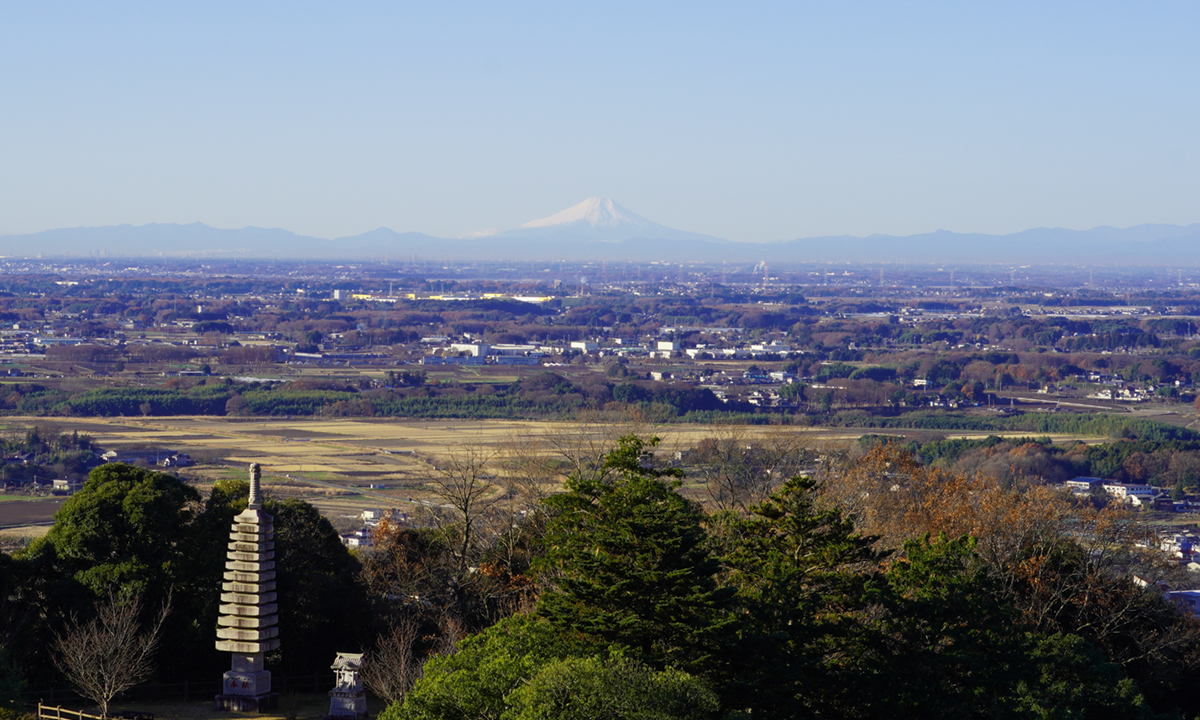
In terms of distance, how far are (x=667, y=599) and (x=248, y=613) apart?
8140 mm

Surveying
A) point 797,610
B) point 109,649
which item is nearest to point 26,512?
point 109,649

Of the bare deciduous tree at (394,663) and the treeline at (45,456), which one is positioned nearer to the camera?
the bare deciduous tree at (394,663)

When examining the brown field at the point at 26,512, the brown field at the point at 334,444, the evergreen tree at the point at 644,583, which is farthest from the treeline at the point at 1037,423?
the evergreen tree at the point at 644,583

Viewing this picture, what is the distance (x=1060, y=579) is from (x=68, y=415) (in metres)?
76.1

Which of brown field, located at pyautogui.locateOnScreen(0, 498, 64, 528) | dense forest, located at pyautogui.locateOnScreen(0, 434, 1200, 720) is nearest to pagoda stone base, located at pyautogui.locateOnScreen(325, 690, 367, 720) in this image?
dense forest, located at pyautogui.locateOnScreen(0, 434, 1200, 720)

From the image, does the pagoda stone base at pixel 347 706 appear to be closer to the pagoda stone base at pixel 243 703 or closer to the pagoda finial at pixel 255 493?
the pagoda stone base at pixel 243 703

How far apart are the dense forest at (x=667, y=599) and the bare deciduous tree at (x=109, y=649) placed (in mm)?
428

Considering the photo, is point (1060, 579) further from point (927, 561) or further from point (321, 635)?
point (321, 635)

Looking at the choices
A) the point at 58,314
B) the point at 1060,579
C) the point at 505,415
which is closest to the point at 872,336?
the point at 505,415

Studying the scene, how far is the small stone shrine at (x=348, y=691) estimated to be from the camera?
23.4 m

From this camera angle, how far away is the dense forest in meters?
18.8

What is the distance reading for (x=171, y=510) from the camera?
1022 inches

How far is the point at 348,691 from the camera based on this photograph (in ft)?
77.0

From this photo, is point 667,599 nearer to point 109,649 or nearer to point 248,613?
point 248,613
